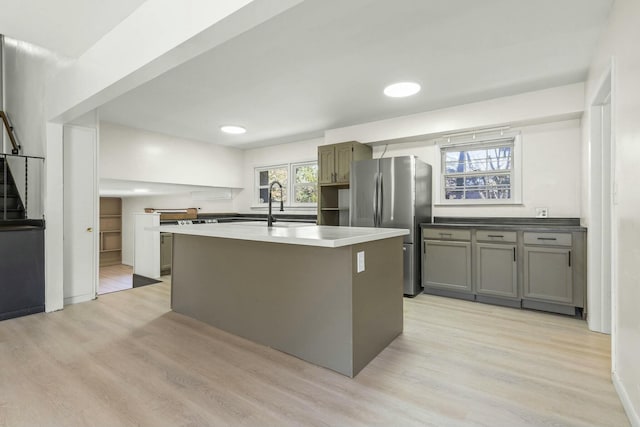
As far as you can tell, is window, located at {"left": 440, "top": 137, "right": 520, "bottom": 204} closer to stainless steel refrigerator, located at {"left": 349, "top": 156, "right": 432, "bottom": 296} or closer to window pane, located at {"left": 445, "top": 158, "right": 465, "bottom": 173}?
window pane, located at {"left": 445, "top": 158, "right": 465, "bottom": 173}

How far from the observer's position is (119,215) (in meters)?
7.43

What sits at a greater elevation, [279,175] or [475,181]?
[279,175]

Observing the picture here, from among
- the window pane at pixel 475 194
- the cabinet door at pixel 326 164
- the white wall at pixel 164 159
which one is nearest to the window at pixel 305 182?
the cabinet door at pixel 326 164

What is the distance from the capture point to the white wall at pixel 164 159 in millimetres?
4777

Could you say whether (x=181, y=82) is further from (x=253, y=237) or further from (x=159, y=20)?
(x=253, y=237)

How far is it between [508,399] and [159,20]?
308 centimetres

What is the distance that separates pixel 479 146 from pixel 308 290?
3.21 meters

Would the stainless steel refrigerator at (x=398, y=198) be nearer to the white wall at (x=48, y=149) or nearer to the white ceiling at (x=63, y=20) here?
the white ceiling at (x=63, y=20)

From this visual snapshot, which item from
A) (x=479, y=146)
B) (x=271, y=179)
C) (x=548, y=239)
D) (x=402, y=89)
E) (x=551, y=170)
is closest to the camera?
(x=548, y=239)

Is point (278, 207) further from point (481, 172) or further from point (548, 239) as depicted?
point (548, 239)

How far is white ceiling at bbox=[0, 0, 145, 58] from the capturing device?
2.21m

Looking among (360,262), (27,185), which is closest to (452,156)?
(360,262)

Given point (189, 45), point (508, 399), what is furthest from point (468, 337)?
point (189, 45)

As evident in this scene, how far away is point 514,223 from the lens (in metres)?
3.86
